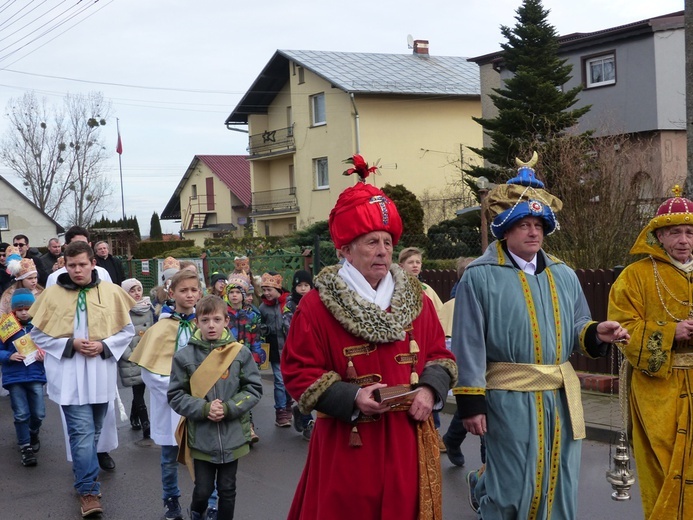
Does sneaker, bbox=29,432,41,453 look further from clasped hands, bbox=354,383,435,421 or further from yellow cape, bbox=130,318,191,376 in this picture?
clasped hands, bbox=354,383,435,421

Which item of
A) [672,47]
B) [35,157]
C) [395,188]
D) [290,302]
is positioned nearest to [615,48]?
[672,47]

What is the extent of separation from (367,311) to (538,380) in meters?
1.18

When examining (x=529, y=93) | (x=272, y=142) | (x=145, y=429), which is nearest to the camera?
(x=145, y=429)

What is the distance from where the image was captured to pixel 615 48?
93.6 feet

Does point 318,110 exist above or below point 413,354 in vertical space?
above

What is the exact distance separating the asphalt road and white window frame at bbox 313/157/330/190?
32.9 metres

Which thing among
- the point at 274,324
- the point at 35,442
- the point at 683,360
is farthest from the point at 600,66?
the point at 683,360

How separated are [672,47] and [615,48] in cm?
177

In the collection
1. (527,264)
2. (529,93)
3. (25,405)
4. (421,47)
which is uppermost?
(421,47)

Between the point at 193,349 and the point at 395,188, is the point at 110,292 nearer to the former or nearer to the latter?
the point at 193,349

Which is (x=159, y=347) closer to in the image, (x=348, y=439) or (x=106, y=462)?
(x=106, y=462)

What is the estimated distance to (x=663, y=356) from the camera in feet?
17.2

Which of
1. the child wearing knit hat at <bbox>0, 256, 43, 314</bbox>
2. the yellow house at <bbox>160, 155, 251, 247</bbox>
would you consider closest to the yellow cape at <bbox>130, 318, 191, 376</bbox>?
the child wearing knit hat at <bbox>0, 256, 43, 314</bbox>

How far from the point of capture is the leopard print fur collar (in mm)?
3984
